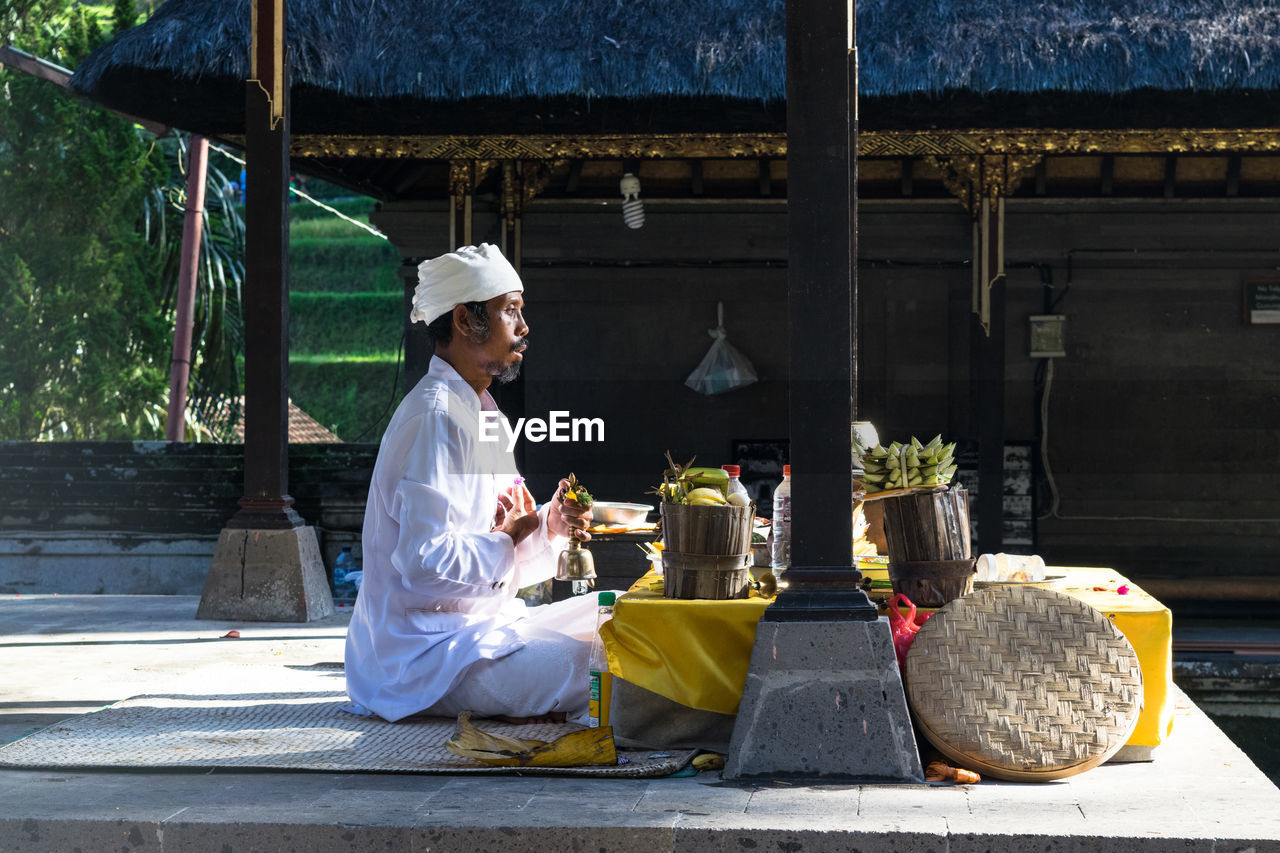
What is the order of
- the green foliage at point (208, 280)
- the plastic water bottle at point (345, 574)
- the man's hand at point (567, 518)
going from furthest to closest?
the green foliage at point (208, 280), the plastic water bottle at point (345, 574), the man's hand at point (567, 518)

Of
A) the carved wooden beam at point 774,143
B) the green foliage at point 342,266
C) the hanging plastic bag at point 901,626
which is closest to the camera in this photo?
the hanging plastic bag at point 901,626

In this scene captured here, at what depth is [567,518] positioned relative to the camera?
451cm

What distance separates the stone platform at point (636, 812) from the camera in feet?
11.6

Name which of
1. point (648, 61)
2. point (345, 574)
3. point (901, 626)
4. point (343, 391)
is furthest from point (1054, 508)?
point (343, 391)

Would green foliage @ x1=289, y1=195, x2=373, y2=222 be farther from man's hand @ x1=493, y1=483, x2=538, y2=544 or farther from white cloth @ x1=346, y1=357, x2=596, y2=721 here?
white cloth @ x1=346, y1=357, x2=596, y2=721

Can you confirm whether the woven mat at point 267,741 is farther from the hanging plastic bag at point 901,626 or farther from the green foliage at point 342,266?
the green foliage at point 342,266

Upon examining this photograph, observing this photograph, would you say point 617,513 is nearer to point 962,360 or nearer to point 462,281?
point 462,281

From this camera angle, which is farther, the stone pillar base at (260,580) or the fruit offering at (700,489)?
the stone pillar base at (260,580)

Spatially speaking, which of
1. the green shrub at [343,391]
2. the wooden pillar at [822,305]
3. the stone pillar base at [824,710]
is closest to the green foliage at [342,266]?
the green shrub at [343,391]

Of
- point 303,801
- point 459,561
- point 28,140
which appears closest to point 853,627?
point 459,561

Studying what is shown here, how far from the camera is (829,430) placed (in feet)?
13.9

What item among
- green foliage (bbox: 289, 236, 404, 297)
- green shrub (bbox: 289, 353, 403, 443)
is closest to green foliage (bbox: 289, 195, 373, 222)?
green foliage (bbox: 289, 236, 404, 297)

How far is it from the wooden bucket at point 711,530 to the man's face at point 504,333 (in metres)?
0.82

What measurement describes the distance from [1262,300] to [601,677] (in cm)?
916
